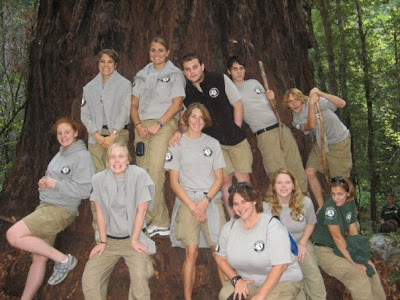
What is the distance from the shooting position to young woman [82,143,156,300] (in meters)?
4.54

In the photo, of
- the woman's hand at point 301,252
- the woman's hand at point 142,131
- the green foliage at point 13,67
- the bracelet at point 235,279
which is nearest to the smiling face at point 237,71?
the woman's hand at point 142,131

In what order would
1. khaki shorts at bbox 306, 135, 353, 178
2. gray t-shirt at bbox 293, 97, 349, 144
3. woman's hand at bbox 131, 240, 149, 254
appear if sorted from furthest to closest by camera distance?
khaki shorts at bbox 306, 135, 353, 178, gray t-shirt at bbox 293, 97, 349, 144, woman's hand at bbox 131, 240, 149, 254

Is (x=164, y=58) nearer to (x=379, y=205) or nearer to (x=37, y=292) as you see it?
(x=37, y=292)

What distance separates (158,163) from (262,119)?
56.7 inches

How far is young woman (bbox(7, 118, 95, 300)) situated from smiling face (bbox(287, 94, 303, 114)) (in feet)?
8.22

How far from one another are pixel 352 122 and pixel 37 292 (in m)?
15.6

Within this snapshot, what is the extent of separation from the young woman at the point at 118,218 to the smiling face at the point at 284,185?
50.4 inches

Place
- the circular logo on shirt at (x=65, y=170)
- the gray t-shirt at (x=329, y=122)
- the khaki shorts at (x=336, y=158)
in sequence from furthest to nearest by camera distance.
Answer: the khaki shorts at (x=336, y=158) < the gray t-shirt at (x=329, y=122) < the circular logo on shirt at (x=65, y=170)

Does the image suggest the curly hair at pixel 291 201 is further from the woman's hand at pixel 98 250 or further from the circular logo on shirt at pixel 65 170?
the circular logo on shirt at pixel 65 170

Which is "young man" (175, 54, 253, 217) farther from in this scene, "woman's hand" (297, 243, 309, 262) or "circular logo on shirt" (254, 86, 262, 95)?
"woman's hand" (297, 243, 309, 262)

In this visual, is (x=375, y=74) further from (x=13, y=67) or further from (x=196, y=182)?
(x=196, y=182)

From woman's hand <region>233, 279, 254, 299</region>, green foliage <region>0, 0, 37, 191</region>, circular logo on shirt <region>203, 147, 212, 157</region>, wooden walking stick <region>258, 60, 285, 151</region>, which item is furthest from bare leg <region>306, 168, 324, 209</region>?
green foliage <region>0, 0, 37, 191</region>

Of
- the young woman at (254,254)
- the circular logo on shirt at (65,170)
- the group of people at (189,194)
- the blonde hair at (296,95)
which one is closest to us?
the young woman at (254,254)

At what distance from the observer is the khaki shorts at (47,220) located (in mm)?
4957
